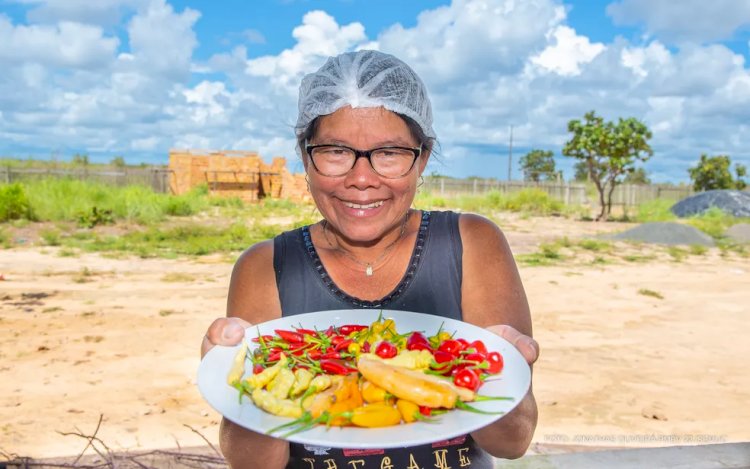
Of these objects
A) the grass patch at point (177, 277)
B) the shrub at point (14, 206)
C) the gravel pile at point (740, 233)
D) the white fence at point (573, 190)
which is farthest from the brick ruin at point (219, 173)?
the grass patch at point (177, 277)

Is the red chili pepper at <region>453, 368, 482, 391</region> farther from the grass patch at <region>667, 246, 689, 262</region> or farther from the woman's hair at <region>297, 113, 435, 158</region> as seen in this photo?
the grass patch at <region>667, 246, 689, 262</region>

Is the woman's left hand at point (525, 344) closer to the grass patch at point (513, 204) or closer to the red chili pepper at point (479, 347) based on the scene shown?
the red chili pepper at point (479, 347)

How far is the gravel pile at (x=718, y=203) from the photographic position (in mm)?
22609

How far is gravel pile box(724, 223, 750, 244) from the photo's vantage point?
16297 mm

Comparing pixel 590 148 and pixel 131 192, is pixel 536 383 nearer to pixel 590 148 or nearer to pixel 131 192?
pixel 590 148

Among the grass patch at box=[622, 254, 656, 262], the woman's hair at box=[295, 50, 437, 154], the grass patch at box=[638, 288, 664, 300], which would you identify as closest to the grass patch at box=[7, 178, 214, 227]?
the grass patch at box=[622, 254, 656, 262]

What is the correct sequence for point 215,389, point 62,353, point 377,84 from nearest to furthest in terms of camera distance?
point 215,389 < point 377,84 < point 62,353

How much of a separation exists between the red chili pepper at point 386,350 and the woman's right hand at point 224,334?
0.35m

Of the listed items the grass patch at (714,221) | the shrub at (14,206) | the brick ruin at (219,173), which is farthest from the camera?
the brick ruin at (219,173)

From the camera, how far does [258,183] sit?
3059cm

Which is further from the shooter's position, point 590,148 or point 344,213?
point 590,148

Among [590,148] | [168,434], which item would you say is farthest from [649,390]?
[590,148]

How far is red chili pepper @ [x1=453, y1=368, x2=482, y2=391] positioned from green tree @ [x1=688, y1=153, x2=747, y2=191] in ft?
115

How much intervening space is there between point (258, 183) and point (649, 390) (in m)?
26.7
